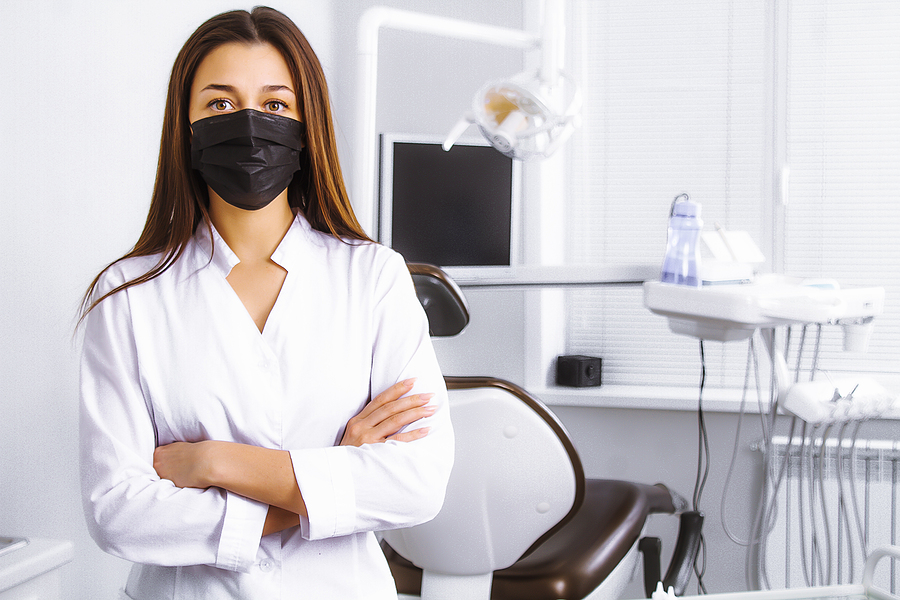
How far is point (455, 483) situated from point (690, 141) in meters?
1.79

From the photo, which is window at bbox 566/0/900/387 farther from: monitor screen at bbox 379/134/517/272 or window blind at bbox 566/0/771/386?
monitor screen at bbox 379/134/517/272

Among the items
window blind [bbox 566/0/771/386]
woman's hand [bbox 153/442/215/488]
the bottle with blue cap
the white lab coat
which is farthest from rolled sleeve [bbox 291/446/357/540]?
window blind [bbox 566/0/771/386]

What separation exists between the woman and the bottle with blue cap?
3.13 feet

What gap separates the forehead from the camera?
1.01 metres

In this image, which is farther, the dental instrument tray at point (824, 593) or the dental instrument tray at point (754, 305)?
the dental instrument tray at point (754, 305)

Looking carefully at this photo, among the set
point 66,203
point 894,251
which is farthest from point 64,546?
point 894,251

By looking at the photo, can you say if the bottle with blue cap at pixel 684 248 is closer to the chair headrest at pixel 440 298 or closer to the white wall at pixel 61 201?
the chair headrest at pixel 440 298

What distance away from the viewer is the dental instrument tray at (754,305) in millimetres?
1596

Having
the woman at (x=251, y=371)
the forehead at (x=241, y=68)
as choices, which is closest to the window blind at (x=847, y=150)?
the woman at (x=251, y=371)

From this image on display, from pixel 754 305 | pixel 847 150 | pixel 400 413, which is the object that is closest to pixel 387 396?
pixel 400 413

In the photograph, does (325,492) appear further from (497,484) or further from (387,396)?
(497,484)

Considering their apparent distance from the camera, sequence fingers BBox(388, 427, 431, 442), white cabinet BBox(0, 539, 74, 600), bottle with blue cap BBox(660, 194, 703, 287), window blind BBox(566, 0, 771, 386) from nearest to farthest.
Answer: fingers BBox(388, 427, 431, 442) < white cabinet BBox(0, 539, 74, 600) < bottle with blue cap BBox(660, 194, 703, 287) < window blind BBox(566, 0, 771, 386)

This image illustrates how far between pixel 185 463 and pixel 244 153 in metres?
0.42

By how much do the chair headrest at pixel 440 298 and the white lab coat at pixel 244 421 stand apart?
42cm
